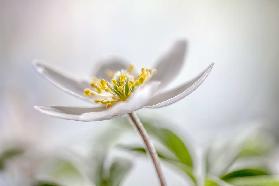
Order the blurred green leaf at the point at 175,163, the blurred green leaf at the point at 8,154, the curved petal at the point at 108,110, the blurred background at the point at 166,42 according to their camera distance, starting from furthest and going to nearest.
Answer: the blurred background at the point at 166,42 < the blurred green leaf at the point at 8,154 < the blurred green leaf at the point at 175,163 < the curved petal at the point at 108,110

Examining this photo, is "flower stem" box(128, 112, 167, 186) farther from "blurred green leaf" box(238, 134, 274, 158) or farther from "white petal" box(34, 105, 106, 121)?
"blurred green leaf" box(238, 134, 274, 158)

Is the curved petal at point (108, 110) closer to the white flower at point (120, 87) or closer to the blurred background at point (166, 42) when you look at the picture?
the white flower at point (120, 87)

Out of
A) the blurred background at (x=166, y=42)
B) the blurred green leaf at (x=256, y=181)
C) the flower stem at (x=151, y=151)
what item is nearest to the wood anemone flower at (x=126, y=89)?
the flower stem at (x=151, y=151)

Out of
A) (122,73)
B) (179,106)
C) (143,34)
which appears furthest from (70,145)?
(143,34)

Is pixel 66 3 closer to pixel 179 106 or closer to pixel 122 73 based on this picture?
pixel 179 106

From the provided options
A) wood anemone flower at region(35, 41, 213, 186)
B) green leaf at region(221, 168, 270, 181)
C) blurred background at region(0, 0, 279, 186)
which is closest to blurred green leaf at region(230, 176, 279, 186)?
green leaf at region(221, 168, 270, 181)

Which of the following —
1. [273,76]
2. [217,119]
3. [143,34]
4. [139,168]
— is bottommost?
[139,168]
